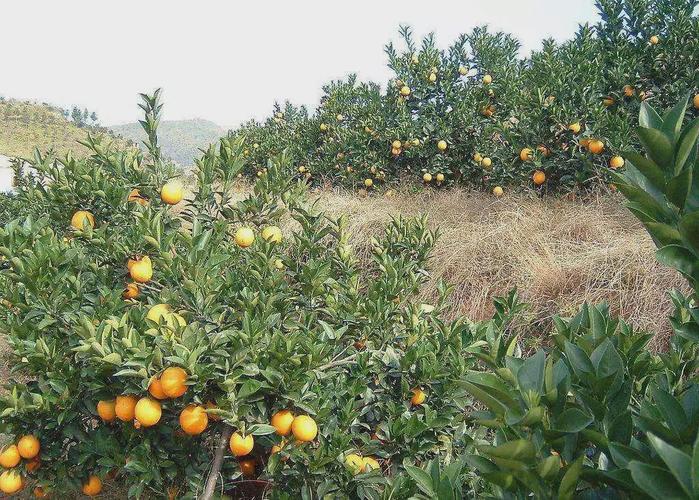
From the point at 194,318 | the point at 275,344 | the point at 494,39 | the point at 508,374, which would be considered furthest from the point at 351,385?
the point at 494,39

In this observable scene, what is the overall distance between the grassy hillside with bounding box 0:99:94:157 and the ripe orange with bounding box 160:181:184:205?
29727mm

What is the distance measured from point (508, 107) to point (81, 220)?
5.86 metres

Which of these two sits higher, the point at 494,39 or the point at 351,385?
the point at 494,39

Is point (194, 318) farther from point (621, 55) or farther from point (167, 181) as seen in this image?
point (621, 55)

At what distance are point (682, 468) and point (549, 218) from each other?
5.00 meters

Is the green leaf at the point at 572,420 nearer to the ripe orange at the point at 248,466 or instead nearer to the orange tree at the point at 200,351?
the orange tree at the point at 200,351

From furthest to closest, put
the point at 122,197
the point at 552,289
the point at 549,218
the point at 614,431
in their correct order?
the point at 549,218 < the point at 552,289 < the point at 122,197 < the point at 614,431

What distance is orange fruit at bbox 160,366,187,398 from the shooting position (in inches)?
68.3

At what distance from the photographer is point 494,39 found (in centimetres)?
789

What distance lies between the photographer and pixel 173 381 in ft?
5.69

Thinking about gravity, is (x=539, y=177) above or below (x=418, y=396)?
above

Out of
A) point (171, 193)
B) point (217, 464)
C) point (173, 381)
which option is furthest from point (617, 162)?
point (173, 381)

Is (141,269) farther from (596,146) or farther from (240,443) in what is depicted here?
(596,146)

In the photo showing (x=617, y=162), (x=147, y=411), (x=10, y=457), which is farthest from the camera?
(x=617, y=162)
